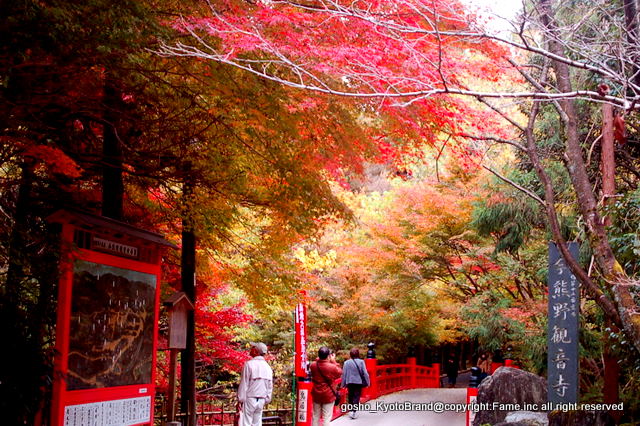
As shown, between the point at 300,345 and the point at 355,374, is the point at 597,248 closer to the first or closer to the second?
the point at 300,345

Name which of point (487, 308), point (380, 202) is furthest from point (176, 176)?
point (380, 202)

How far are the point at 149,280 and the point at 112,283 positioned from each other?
98 cm

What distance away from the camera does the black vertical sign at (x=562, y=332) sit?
10766mm

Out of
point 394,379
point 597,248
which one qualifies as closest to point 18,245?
point 597,248

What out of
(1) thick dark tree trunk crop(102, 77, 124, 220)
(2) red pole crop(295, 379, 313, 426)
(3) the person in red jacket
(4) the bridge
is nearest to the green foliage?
(4) the bridge

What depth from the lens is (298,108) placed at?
10062 mm

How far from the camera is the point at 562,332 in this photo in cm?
1090

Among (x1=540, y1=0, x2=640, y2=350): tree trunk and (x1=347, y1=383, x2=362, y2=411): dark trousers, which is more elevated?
(x1=540, y1=0, x2=640, y2=350): tree trunk

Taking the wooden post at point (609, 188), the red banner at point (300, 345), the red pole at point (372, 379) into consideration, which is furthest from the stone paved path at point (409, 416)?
the wooden post at point (609, 188)

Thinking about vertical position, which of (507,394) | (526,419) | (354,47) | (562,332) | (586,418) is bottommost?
(526,419)

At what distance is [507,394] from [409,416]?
4.19 m

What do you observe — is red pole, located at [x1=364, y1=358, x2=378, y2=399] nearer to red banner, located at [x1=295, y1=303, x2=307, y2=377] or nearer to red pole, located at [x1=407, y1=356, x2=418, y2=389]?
red pole, located at [x1=407, y1=356, x2=418, y2=389]

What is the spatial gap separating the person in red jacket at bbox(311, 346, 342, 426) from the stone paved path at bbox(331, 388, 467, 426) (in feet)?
12.2

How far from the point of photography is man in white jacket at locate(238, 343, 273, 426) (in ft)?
31.6
